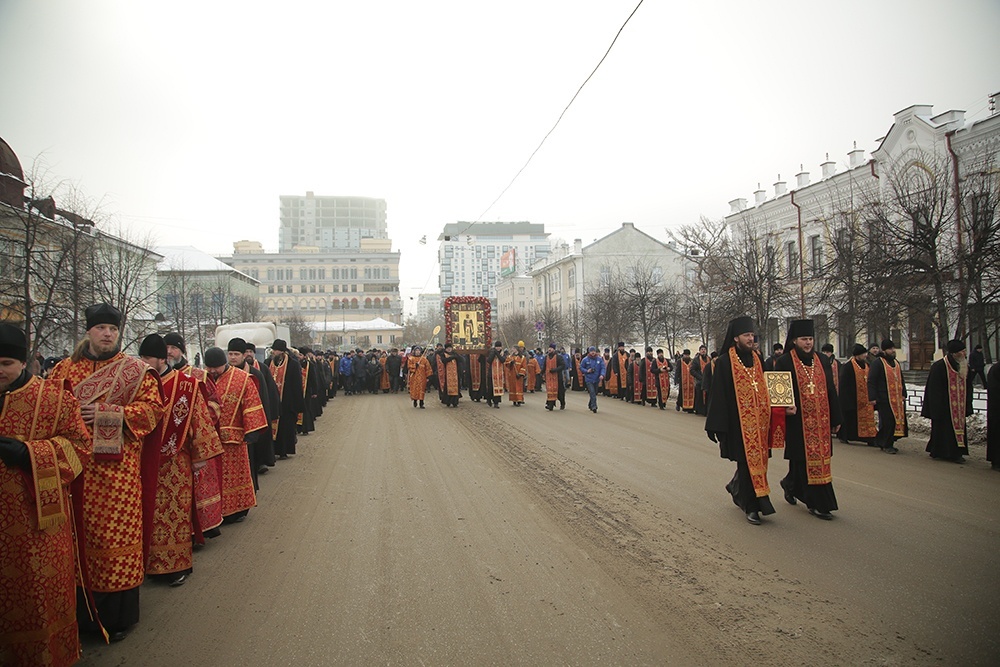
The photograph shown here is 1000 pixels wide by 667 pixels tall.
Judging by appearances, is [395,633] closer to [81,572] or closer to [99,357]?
[81,572]

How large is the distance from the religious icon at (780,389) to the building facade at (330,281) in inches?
3628

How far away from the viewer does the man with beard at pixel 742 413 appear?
6.09 m

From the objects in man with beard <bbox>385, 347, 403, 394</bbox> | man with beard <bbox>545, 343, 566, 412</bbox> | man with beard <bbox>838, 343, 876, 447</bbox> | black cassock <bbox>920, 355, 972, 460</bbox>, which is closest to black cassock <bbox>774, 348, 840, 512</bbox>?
black cassock <bbox>920, 355, 972, 460</bbox>

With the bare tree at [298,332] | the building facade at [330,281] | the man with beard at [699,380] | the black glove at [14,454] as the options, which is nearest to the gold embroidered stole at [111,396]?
the black glove at [14,454]

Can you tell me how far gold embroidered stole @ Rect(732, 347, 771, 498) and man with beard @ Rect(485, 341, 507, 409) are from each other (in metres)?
12.9

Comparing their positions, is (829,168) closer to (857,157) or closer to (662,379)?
(857,157)

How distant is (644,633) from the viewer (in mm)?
3686

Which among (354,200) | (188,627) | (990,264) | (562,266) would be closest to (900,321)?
(990,264)

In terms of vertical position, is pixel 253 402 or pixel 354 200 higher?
pixel 354 200

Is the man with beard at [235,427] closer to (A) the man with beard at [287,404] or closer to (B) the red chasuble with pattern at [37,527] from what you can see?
(B) the red chasuble with pattern at [37,527]

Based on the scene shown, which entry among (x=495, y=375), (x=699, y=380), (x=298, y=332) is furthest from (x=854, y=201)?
(x=298, y=332)

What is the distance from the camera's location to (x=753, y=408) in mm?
6277

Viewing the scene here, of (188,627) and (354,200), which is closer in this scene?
(188,627)

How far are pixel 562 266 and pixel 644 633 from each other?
54726 mm
